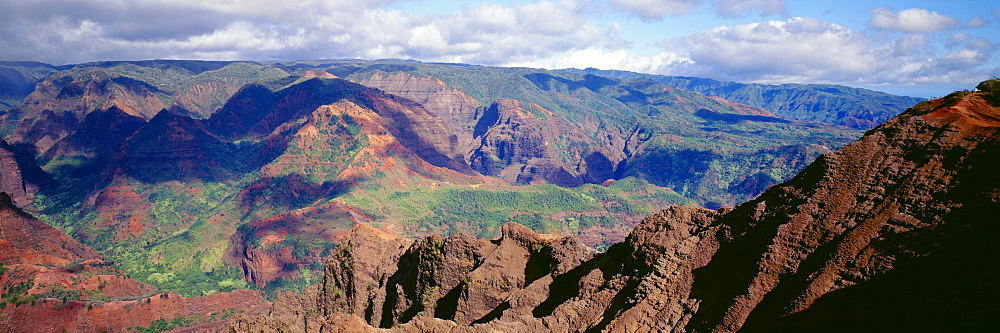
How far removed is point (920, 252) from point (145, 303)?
322 feet

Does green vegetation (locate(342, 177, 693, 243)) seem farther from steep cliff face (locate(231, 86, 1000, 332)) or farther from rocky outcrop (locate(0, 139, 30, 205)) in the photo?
steep cliff face (locate(231, 86, 1000, 332))

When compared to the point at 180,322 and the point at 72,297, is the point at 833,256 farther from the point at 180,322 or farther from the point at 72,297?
the point at 72,297

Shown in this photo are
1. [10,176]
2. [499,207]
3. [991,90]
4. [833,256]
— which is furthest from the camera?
[499,207]

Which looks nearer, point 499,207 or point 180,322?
point 180,322

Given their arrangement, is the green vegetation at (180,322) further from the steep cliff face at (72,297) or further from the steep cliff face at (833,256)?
the steep cliff face at (833,256)

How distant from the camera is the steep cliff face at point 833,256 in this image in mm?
18188

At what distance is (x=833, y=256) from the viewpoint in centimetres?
2130

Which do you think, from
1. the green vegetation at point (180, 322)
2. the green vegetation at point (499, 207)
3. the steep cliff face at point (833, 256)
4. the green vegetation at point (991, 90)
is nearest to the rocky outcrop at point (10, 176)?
the green vegetation at point (499, 207)

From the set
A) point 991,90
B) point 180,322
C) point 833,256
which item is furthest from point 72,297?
point 991,90

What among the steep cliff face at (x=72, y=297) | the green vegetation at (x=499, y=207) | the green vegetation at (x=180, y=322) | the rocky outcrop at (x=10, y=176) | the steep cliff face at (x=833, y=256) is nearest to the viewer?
the steep cliff face at (x=833, y=256)

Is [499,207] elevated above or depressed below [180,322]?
above

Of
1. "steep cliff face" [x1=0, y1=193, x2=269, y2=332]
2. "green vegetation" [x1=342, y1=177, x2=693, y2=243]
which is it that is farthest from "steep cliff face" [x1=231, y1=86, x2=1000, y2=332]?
"green vegetation" [x1=342, y1=177, x2=693, y2=243]

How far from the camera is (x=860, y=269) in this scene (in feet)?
66.6

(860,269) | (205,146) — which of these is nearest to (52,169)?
(205,146)
